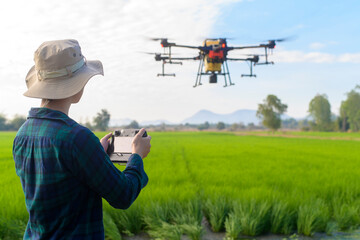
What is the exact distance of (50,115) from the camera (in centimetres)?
115

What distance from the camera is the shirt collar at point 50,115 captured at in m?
1.13

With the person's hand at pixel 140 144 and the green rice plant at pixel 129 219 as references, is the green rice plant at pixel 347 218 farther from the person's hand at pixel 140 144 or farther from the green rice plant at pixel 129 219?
the person's hand at pixel 140 144

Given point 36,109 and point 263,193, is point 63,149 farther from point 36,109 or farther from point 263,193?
point 263,193

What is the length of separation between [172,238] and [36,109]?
9.88 ft

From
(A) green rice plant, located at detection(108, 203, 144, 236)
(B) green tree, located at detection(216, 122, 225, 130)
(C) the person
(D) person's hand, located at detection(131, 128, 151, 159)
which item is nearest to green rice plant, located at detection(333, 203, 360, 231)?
(A) green rice plant, located at detection(108, 203, 144, 236)

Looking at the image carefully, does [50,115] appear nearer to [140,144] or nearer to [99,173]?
[99,173]

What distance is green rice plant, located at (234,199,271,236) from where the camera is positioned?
404 centimetres

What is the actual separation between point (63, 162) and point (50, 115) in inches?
8.3

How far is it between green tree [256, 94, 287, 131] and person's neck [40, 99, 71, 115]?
217 feet

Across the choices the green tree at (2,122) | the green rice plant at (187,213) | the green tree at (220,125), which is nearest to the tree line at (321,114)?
the green tree at (220,125)

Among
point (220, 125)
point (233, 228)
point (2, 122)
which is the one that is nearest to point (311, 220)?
point (233, 228)

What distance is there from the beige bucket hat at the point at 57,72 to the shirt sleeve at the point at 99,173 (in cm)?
22

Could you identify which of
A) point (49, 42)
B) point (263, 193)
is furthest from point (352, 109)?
point (49, 42)

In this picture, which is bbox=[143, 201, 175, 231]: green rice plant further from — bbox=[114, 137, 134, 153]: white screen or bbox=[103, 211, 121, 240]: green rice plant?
bbox=[114, 137, 134, 153]: white screen
